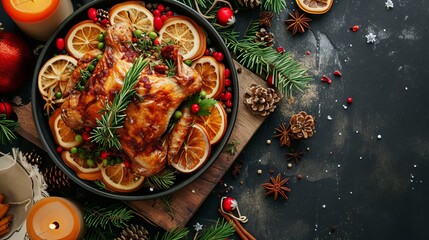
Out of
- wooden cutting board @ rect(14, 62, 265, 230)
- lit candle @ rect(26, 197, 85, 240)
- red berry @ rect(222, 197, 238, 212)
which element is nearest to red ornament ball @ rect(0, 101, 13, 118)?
wooden cutting board @ rect(14, 62, 265, 230)

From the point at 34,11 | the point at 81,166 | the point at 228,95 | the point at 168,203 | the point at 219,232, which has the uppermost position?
the point at 34,11

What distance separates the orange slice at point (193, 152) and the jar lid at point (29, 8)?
877 mm

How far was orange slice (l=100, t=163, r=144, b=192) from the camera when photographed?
2.81 meters

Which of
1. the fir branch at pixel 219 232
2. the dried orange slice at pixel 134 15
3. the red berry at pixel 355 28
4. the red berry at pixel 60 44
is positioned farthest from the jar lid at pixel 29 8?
the red berry at pixel 355 28

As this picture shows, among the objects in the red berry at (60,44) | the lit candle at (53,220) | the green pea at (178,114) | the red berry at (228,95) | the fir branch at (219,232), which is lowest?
the fir branch at (219,232)

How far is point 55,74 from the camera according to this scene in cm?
282

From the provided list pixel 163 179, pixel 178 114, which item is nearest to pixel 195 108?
pixel 178 114

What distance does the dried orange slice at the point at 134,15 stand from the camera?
2.84 m

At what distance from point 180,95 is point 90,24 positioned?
0.62m

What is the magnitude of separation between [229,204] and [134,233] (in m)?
0.51

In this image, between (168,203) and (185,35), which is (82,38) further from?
(168,203)

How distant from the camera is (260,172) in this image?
3.11 metres

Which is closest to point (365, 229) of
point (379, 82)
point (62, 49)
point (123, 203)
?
point (379, 82)

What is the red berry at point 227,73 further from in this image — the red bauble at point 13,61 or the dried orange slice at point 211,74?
the red bauble at point 13,61
